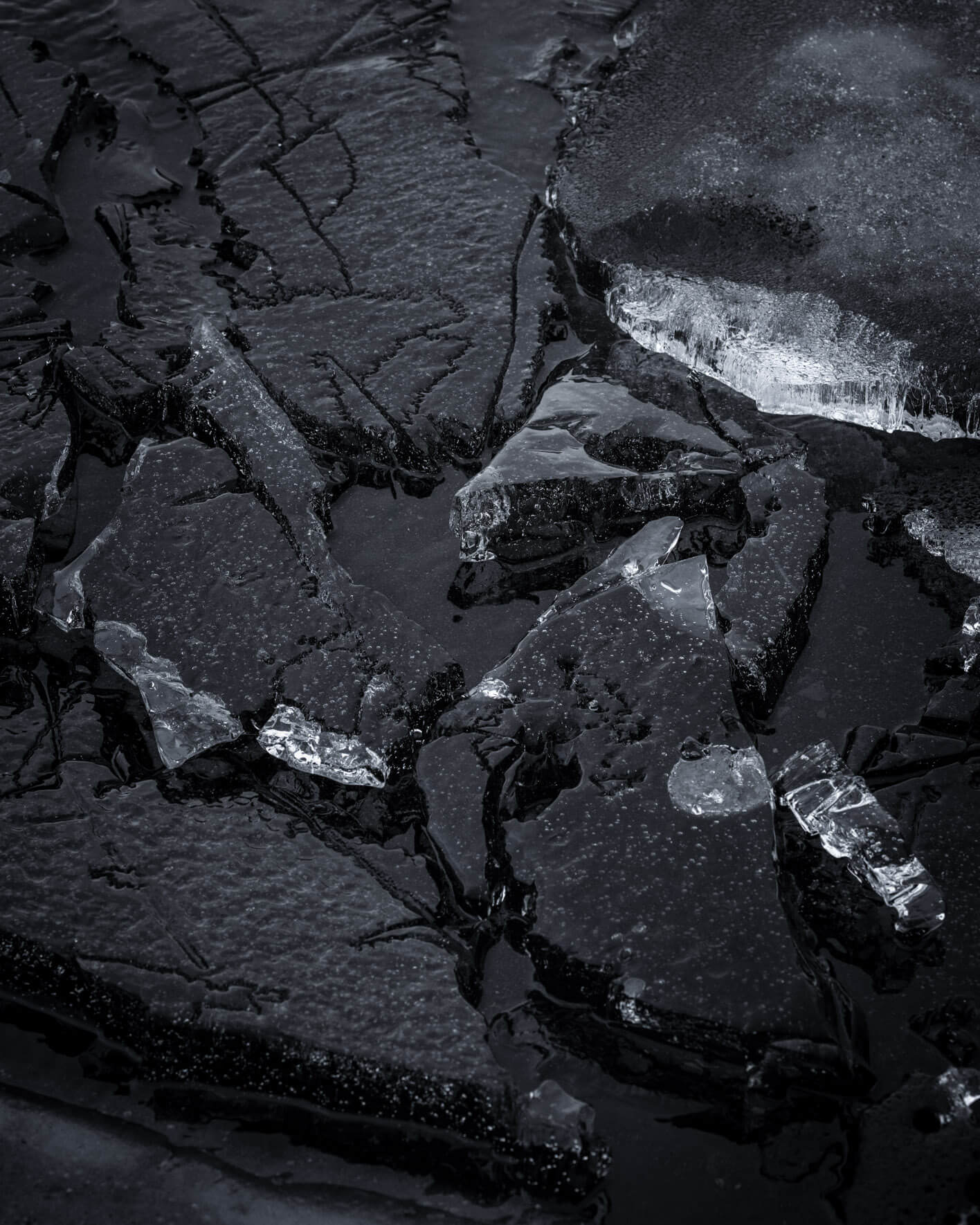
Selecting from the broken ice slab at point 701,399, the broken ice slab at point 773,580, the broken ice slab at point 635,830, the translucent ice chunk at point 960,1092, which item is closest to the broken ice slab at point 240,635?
the broken ice slab at point 635,830

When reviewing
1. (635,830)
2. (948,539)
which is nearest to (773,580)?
(948,539)

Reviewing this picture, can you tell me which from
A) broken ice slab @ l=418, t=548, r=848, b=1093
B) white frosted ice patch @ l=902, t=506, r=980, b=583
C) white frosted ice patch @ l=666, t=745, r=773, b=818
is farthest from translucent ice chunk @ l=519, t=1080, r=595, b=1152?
white frosted ice patch @ l=902, t=506, r=980, b=583

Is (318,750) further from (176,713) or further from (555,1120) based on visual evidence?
(555,1120)

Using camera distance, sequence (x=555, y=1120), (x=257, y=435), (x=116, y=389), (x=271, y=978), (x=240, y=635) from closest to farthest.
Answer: (x=555, y=1120) → (x=271, y=978) → (x=240, y=635) → (x=257, y=435) → (x=116, y=389)

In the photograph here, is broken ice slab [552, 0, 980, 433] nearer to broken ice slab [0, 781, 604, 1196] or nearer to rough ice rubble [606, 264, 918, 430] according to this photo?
rough ice rubble [606, 264, 918, 430]

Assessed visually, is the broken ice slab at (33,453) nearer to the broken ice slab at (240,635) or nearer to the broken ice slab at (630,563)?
the broken ice slab at (240,635)

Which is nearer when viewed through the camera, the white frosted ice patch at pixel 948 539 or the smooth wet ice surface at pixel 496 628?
the smooth wet ice surface at pixel 496 628
